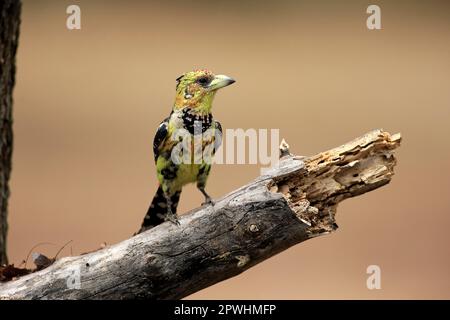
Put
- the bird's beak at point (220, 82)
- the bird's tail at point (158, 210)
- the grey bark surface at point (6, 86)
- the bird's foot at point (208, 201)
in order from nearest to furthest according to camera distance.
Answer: the bird's beak at point (220, 82), the bird's foot at point (208, 201), the bird's tail at point (158, 210), the grey bark surface at point (6, 86)

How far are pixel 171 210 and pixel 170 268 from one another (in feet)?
0.79

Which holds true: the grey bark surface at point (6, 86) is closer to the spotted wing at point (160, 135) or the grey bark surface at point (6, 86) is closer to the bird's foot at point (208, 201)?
the spotted wing at point (160, 135)

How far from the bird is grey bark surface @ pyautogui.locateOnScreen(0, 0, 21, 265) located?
1051mm

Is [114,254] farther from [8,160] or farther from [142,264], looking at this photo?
[8,160]

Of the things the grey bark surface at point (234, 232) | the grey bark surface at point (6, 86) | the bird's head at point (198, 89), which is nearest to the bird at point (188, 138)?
the bird's head at point (198, 89)

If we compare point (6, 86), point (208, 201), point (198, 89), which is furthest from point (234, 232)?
point (6, 86)

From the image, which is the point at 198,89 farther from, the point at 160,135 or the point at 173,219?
the point at 173,219

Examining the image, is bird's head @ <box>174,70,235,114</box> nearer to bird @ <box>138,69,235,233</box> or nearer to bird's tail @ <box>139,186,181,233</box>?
bird @ <box>138,69,235,233</box>

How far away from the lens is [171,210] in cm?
236

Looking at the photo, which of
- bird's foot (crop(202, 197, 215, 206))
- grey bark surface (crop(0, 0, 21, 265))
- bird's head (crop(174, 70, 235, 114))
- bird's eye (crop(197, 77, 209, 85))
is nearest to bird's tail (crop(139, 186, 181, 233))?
bird's foot (crop(202, 197, 215, 206))

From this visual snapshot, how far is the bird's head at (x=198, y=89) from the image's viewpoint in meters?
2.13

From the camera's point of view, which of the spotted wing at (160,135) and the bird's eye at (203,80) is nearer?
the bird's eye at (203,80)
